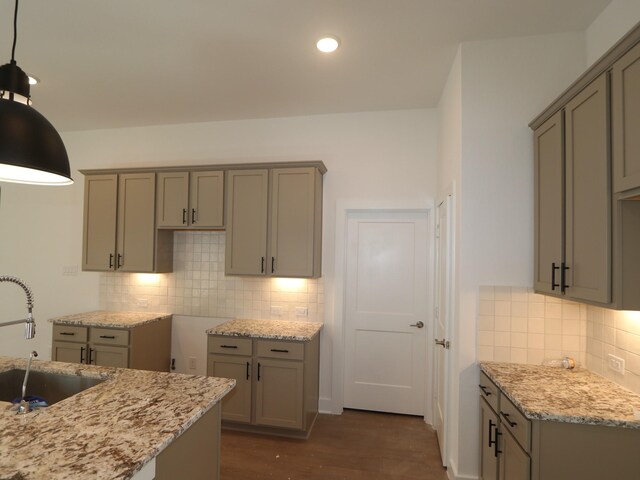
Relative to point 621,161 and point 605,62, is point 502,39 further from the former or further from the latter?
point 621,161

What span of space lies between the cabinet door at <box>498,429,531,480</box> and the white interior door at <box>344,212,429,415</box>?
1.51 m

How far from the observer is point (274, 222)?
320cm

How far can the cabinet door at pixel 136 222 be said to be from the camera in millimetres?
3459

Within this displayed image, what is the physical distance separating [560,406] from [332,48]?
8.34ft

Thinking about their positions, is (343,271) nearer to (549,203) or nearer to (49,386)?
(549,203)

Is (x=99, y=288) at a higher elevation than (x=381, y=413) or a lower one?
higher

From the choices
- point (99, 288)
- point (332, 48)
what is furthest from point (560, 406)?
point (99, 288)

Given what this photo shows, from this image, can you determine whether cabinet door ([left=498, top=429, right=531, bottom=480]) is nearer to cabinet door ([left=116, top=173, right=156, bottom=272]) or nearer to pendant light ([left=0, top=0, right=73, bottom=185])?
pendant light ([left=0, top=0, right=73, bottom=185])

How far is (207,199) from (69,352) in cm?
207

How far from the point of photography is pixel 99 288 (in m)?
3.93

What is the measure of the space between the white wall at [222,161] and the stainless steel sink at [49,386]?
2.13 metres

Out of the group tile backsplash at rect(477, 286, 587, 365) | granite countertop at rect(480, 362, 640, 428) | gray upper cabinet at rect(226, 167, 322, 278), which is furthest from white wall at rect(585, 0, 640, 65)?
gray upper cabinet at rect(226, 167, 322, 278)

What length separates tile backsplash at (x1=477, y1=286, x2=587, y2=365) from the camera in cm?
211

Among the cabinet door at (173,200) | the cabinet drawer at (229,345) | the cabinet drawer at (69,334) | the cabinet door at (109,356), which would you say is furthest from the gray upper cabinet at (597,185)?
the cabinet drawer at (69,334)
